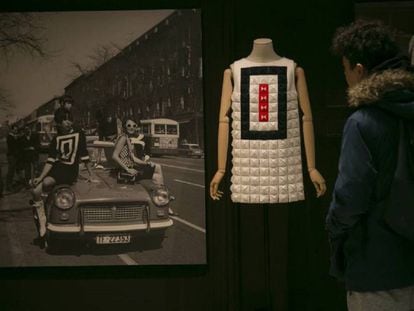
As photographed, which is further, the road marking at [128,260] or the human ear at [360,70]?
the road marking at [128,260]

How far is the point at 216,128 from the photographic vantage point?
378 cm

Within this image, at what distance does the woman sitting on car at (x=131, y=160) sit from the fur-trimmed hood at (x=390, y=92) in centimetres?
203

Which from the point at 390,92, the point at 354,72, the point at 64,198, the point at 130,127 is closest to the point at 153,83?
the point at 130,127

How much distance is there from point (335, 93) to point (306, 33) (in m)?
0.40

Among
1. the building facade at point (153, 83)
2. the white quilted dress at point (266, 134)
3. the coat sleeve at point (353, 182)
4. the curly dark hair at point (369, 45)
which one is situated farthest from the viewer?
the building facade at point (153, 83)

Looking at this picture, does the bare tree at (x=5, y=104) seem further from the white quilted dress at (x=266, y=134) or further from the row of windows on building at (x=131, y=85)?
the white quilted dress at (x=266, y=134)

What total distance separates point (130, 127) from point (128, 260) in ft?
2.76

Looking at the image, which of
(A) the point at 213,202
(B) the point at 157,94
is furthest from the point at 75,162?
(A) the point at 213,202

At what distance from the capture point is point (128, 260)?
387 centimetres

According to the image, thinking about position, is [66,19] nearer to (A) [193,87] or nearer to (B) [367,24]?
(A) [193,87]

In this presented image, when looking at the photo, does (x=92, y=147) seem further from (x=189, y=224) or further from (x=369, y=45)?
(x=369, y=45)

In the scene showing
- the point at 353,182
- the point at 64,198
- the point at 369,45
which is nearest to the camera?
the point at 353,182

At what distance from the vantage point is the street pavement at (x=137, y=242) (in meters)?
3.83

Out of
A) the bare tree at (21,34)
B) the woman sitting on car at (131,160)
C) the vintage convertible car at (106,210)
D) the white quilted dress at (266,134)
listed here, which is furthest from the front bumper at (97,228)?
the bare tree at (21,34)
